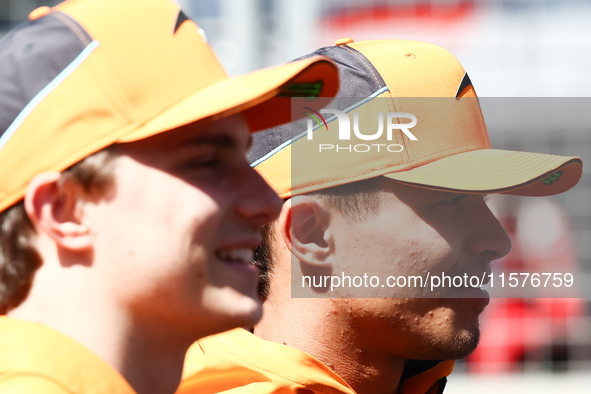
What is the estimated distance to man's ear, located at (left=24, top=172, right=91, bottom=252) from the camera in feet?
3.46

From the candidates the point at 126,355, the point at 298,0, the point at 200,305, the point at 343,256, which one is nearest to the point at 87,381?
the point at 126,355

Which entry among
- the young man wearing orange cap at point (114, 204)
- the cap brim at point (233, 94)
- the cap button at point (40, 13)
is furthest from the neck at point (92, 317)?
the cap button at point (40, 13)

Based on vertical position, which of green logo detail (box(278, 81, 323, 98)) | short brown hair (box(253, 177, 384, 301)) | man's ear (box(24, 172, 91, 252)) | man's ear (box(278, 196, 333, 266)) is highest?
green logo detail (box(278, 81, 323, 98))

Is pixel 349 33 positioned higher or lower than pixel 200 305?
lower

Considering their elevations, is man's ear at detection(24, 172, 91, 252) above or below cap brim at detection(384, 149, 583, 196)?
above

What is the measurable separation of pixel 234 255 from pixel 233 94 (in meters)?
0.28

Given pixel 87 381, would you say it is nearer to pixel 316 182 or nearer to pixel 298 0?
pixel 316 182

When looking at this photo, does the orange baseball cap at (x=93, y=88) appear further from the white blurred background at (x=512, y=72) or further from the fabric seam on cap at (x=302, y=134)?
the white blurred background at (x=512, y=72)

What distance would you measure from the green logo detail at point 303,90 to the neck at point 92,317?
504mm

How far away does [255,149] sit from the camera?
6.62ft

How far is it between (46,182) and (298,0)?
5917mm

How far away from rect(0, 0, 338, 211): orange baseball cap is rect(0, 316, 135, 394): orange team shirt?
8.9 inches

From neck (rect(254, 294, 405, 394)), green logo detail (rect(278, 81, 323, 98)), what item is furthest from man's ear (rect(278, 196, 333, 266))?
green logo detail (rect(278, 81, 323, 98))

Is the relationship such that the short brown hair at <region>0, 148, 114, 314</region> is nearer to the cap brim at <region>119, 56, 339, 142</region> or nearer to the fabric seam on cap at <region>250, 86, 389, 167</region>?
the cap brim at <region>119, 56, 339, 142</region>
